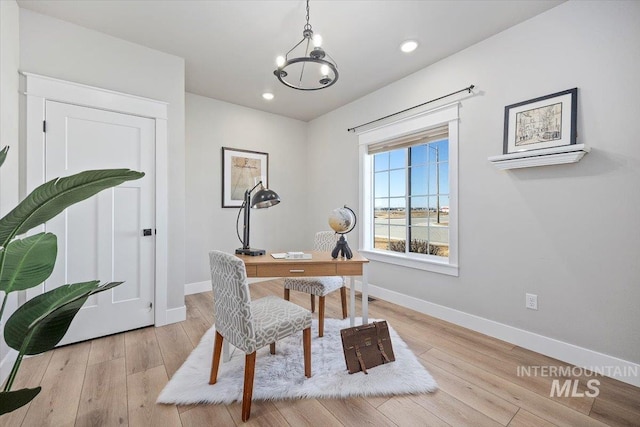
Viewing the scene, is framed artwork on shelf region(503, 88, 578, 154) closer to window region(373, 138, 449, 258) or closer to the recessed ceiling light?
window region(373, 138, 449, 258)

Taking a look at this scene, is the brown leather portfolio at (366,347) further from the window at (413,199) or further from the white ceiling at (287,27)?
the white ceiling at (287,27)

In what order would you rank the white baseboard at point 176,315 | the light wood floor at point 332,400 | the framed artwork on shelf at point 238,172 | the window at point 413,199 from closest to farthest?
the light wood floor at point 332,400
the white baseboard at point 176,315
the window at point 413,199
the framed artwork on shelf at point 238,172

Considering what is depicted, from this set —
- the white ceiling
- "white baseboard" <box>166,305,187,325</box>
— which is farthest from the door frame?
the white ceiling

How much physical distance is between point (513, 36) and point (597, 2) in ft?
1.69

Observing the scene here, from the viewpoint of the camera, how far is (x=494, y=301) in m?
2.54

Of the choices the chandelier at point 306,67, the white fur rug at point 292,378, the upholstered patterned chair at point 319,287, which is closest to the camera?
the white fur rug at point 292,378

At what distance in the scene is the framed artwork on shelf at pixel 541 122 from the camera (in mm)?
2090

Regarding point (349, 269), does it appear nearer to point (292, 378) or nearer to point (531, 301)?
point (292, 378)

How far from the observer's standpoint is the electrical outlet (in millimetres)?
2301

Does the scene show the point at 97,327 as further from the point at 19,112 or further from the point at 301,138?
the point at 301,138

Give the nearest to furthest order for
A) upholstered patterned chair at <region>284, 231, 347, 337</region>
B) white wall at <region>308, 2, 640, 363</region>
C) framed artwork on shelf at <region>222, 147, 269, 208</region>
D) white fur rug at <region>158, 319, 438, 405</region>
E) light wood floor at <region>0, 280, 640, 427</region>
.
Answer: light wood floor at <region>0, 280, 640, 427</region>
white fur rug at <region>158, 319, 438, 405</region>
white wall at <region>308, 2, 640, 363</region>
upholstered patterned chair at <region>284, 231, 347, 337</region>
framed artwork on shelf at <region>222, 147, 269, 208</region>

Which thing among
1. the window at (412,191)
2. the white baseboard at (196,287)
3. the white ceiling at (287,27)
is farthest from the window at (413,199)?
the white baseboard at (196,287)

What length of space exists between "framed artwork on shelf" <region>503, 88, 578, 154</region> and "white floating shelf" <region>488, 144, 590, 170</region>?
3.4 inches

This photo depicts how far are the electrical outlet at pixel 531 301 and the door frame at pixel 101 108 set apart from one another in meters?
3.30
